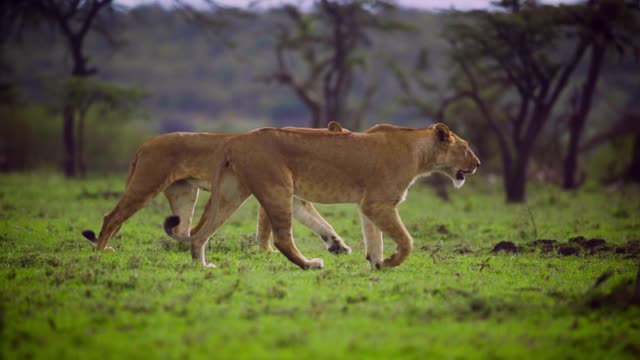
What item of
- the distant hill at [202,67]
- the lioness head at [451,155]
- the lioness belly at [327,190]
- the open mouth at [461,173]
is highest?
the lioness head at [451,155]

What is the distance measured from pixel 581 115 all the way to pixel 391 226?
16.0 meters

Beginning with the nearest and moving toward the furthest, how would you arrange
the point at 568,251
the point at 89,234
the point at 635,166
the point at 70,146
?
1. the point at 89,234
2. the point at 568,251
3. the point at 70,146
4. the point at 635,166

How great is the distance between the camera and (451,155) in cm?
885

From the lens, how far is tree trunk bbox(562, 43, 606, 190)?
21.9m

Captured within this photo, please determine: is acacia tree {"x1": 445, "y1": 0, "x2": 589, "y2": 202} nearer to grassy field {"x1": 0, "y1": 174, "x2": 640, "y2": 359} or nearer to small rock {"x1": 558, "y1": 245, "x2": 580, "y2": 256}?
grassy field {"x1": 0, "y1": 174, "x2": 640, "y2": 359}

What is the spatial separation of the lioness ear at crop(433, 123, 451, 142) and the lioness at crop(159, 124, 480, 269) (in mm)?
229

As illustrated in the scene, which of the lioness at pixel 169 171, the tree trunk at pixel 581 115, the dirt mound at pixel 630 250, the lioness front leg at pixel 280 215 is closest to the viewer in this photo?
the lioness front leg at pixel 280 215

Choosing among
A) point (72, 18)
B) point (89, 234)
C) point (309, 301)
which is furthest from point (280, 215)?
point (72, 18)

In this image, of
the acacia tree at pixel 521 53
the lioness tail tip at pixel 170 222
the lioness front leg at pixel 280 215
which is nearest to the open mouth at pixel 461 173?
the lioness front leg at pixel 280 215

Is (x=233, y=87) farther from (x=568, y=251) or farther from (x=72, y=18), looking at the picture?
(x=568, y=251)

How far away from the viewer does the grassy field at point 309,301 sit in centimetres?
530

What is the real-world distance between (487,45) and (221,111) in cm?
4702

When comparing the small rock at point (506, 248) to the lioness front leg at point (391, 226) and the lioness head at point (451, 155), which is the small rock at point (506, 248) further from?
the lioness front leg at point (391, 226)

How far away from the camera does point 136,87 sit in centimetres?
2405
